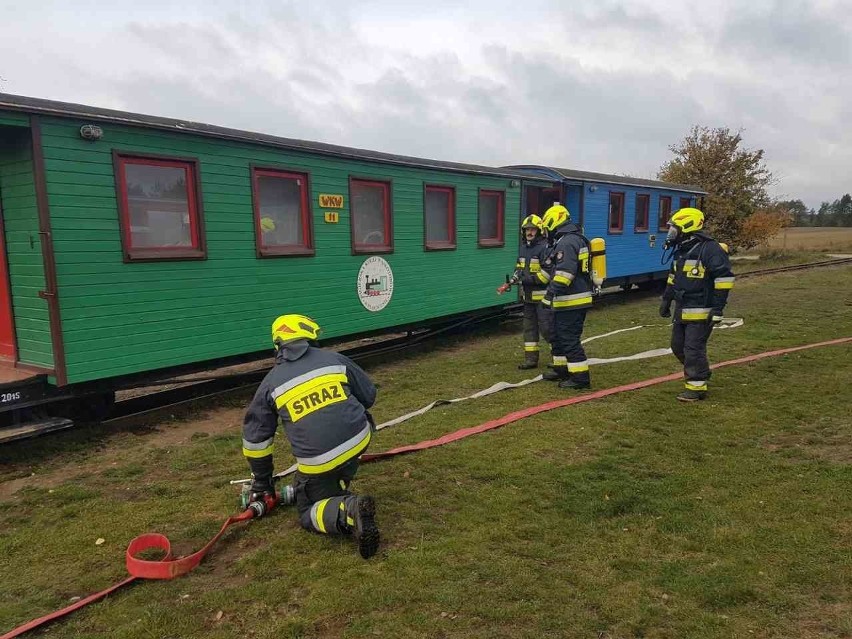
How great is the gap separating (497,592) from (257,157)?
561cm

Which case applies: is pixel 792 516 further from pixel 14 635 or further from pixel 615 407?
pixel 14 635

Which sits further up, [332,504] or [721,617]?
[332,504]

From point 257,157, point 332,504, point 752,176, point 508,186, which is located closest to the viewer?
point 332,504

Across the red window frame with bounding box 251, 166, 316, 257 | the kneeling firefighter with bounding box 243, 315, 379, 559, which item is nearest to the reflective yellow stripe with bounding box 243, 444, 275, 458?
the kneeling firefighter with bounding box 243, 315, 379, 559

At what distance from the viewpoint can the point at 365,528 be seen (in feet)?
10.8

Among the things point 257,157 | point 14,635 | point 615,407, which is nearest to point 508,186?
point 257,157

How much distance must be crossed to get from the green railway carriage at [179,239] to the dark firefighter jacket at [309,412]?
289 centimetres

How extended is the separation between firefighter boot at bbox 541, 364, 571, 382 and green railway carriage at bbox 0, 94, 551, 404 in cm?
268

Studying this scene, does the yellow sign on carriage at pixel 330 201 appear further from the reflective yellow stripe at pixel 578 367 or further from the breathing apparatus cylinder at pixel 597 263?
the reflective yellow stripe at pixel 578 367

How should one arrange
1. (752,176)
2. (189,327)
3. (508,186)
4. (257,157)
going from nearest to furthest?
(189,327) → (257,157) → (508,186) → (752,176)

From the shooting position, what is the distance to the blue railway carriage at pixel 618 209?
13.1 metres

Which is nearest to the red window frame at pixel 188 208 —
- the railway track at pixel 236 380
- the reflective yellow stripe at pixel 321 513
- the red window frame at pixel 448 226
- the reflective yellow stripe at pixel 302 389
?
the railway track at pixel 236 380

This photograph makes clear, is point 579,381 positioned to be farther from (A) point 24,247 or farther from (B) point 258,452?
(A) point 24,247

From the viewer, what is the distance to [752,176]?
26.1 meters
